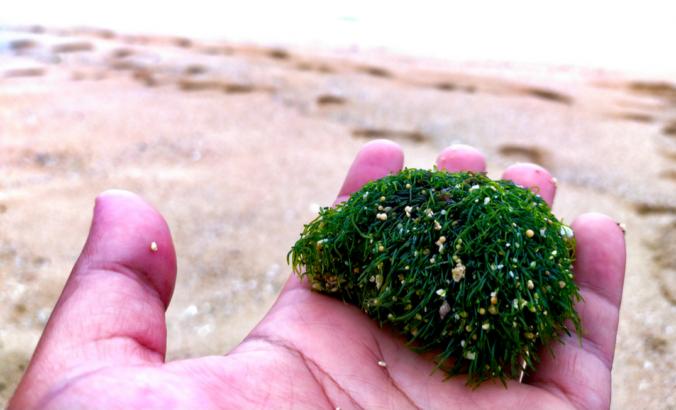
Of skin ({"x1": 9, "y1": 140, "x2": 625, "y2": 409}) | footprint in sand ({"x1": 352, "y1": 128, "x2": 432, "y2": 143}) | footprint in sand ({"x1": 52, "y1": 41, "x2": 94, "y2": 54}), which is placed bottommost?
skin ({"x1": 9, "y1": 140, "x2": 625, "y2": 409})

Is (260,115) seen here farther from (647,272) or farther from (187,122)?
(647,272)

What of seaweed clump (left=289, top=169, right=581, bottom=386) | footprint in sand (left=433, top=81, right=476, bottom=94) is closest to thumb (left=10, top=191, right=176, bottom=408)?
seaweed clump (left=289, top=169, right=581, bottom=386)

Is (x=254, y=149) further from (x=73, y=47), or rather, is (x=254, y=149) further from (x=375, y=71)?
(x=73, y=47)

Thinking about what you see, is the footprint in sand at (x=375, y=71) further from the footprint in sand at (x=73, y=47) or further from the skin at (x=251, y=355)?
the skin at (x=251, y=355)

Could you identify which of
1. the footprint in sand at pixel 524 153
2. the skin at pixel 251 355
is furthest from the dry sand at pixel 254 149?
the skin at pixel 251 355

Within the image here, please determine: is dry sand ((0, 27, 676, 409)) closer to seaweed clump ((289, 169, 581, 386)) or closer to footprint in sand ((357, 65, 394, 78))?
footprint in sand ((357, 65, 394, 78))
